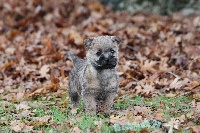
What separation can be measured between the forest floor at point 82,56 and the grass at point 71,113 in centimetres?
1

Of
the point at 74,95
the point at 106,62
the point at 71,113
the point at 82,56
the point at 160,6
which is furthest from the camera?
the point at 160,6

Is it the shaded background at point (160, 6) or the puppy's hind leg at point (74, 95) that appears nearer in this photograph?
the puppy's hind leg at point (74, 95)

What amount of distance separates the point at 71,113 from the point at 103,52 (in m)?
1.07

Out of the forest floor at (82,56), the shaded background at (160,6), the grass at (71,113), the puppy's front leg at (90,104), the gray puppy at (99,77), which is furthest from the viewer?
the shaded background at (160,6)

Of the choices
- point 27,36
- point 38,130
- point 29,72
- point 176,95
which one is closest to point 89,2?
point 27,36

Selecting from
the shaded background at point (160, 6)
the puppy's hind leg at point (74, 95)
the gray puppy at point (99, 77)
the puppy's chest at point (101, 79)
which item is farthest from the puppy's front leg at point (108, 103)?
the shaded background at point (160, 6)

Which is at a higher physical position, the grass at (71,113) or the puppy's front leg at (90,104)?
the puppy's front leg at (90,104)

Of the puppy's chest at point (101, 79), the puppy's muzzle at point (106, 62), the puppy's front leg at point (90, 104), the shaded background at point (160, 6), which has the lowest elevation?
the puppy's front leg at point (90, 104)

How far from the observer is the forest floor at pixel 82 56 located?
7.13 m

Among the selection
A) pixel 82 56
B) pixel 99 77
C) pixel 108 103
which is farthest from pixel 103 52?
pixel 82 56

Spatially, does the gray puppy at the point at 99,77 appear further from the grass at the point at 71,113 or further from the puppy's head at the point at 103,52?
the grass at the point at 71,113

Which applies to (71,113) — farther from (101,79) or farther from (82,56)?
(82,56)

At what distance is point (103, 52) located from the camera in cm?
750

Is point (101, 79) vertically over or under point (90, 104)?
over
